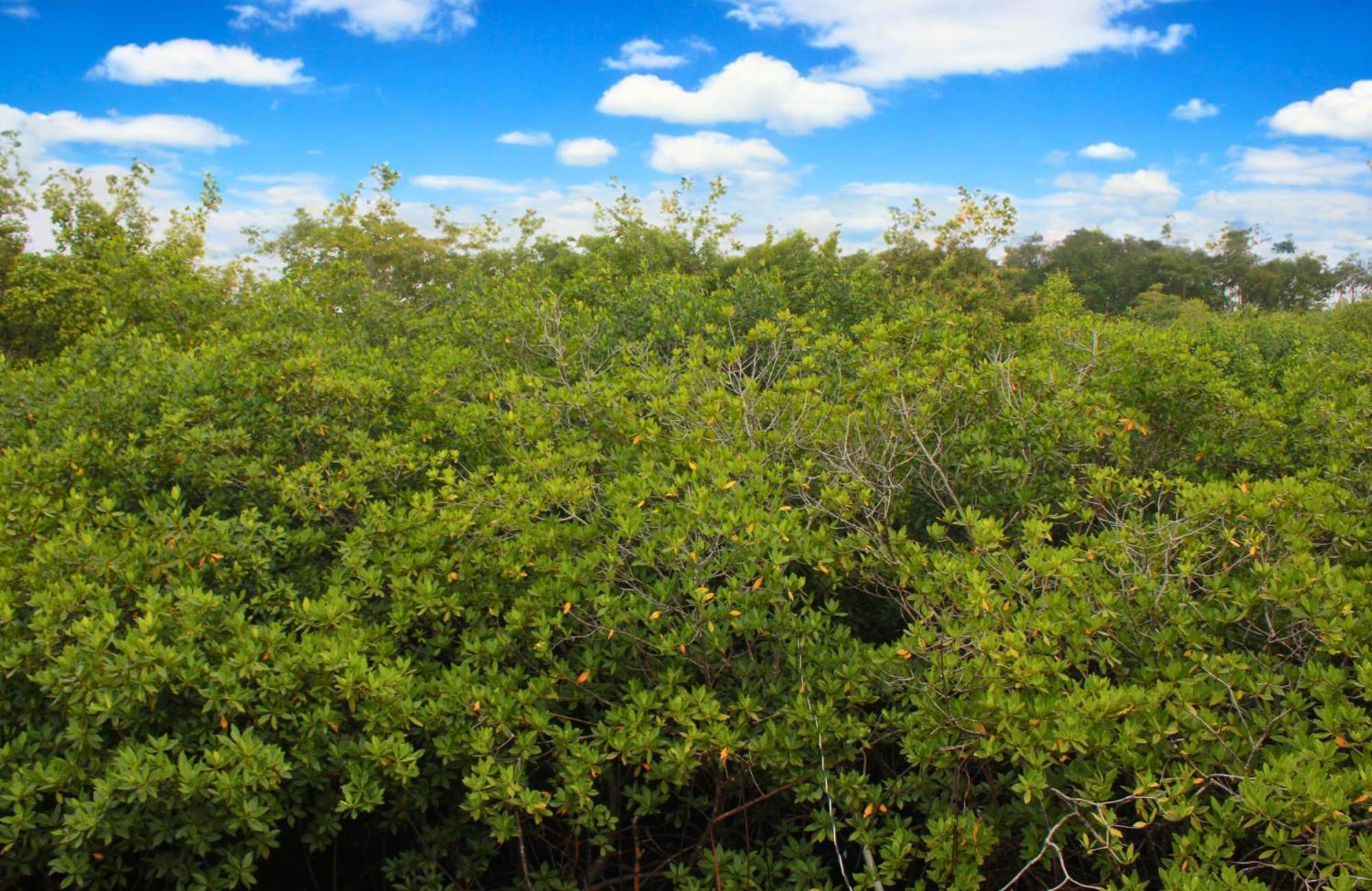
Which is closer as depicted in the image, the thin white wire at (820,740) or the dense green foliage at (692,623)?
the dense green foliage at (692,623)

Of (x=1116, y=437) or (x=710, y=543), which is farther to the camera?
(x=1116, y=437)

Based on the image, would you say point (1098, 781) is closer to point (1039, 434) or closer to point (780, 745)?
point (780, 745)

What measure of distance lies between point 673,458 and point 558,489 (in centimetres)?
93

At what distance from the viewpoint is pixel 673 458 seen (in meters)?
5.59

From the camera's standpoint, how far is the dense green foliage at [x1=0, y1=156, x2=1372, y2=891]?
357 centimetres

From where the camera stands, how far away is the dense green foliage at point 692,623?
3.57 meters

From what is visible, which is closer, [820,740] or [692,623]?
[820,740]

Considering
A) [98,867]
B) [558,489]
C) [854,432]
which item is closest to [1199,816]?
[854,432]

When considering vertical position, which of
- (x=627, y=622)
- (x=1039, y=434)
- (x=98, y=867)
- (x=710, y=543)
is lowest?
(x=98, y=867)

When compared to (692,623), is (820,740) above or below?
below

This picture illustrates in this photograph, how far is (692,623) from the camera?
4266mm

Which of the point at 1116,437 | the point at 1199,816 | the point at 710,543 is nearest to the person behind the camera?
the point at 1199,816

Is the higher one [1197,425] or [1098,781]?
[1197,425]

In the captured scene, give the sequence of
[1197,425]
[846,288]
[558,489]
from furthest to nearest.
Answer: [846,288] → [1197,425] → [558,489]
